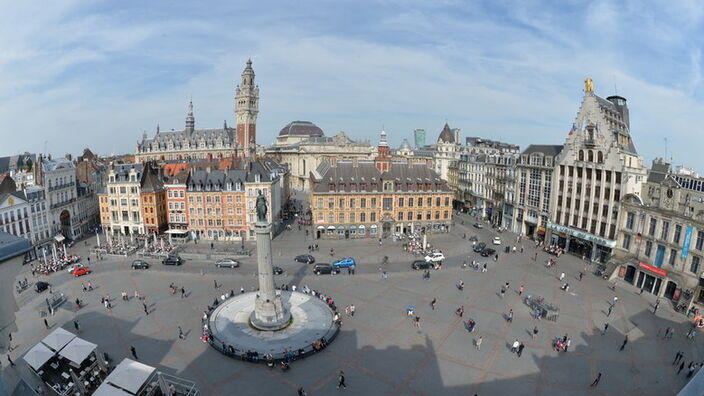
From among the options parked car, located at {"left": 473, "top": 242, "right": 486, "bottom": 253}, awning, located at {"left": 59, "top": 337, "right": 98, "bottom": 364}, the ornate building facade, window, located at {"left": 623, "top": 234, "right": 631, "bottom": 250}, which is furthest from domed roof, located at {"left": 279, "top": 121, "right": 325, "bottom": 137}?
awning, located at {"left": 59, "top": 337, "right": 98, "bottom": 364}

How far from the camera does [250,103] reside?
14250cm

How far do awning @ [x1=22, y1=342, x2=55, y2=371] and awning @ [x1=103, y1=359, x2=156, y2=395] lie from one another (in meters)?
7.62

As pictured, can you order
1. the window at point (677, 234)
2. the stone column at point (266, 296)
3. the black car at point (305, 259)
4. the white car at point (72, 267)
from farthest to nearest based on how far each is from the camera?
1. the black car at point (305, 259)
2. the white car at point (72, 267)
3. the window at point (677, 234)
4. the stone column at point (266, 296)

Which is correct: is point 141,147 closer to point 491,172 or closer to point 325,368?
point 491,172

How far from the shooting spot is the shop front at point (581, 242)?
5728 cm

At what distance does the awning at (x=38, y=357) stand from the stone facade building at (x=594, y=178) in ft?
222

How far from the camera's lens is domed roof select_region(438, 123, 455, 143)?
127750mm

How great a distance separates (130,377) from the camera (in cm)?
2539

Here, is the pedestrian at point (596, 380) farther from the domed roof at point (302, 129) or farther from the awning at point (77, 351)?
the domed roof at point (302, 129)

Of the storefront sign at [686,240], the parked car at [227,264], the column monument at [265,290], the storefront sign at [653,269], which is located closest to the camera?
the column monument at [265,290]

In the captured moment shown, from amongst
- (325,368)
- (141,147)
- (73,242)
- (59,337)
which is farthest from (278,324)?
(141,147)

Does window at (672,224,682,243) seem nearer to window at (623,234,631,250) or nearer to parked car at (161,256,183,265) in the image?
window at (623,234,631,250)

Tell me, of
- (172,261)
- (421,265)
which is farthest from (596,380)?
(172,261)

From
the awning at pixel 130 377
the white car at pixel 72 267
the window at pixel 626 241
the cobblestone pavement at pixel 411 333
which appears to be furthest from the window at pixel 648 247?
the white car at pixel 72 267
